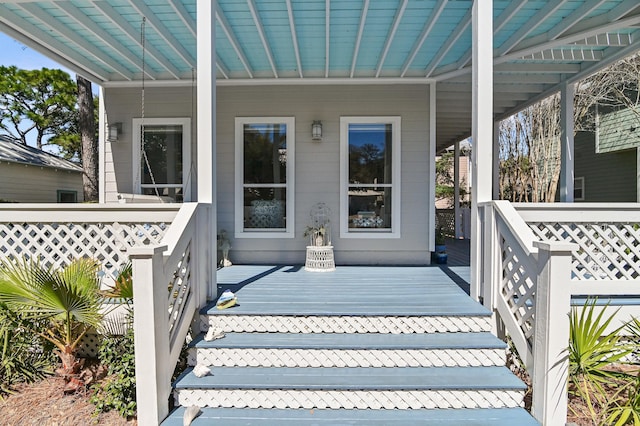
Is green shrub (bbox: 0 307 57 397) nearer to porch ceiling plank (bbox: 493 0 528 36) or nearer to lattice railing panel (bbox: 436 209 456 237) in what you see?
porch ceiling plank (bbox: 493 0 528 36)

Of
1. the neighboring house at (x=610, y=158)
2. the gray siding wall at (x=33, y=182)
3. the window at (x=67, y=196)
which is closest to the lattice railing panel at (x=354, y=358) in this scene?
the neighboring house at (x=610, y=158)

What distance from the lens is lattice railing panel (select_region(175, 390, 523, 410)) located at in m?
2.56

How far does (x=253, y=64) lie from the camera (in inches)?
209

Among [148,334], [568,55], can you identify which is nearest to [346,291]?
[148,334]

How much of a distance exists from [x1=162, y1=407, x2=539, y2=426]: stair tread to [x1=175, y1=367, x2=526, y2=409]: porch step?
4cm

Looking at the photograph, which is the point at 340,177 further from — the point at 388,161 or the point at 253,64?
the point at 253,64

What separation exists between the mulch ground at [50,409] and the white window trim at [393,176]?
3837 millimetres

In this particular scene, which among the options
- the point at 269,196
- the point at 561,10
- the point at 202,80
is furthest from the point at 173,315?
the point at 561,10

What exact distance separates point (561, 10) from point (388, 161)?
9.38 feet

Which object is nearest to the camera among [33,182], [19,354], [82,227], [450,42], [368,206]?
[19,354]

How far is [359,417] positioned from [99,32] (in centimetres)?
527

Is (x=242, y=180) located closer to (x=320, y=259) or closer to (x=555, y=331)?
(x=320, y=259)

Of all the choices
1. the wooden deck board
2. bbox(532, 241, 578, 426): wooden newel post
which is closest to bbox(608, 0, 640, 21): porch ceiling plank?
bbox(532, 241, 578, 426): wooden newel post

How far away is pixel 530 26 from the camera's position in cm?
416
